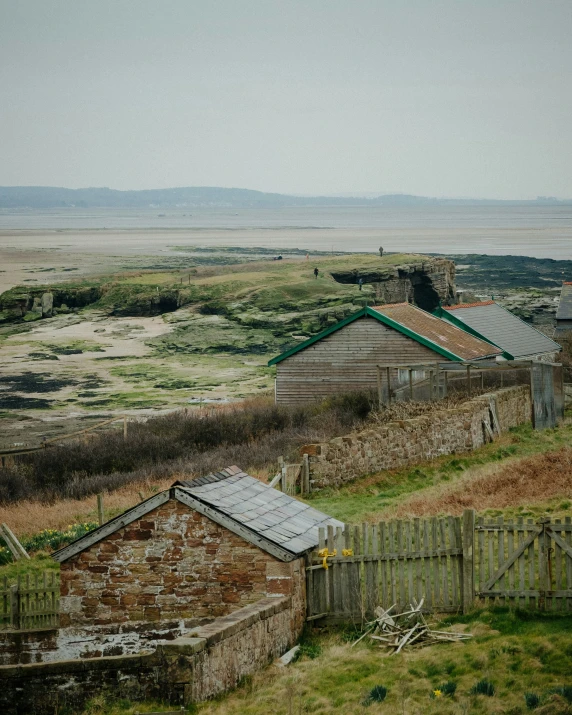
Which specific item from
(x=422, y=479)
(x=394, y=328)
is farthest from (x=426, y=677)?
(x=394, y=328)

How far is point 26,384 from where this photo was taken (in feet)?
184

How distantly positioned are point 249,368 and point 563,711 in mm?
50483

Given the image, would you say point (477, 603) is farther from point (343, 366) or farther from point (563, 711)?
point (343, 366)

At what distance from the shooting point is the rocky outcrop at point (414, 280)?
85.6 m

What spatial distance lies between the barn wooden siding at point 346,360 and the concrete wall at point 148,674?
76.1ft

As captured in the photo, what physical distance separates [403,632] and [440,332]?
78.2 feet

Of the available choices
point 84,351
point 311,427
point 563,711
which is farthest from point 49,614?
point 84,351

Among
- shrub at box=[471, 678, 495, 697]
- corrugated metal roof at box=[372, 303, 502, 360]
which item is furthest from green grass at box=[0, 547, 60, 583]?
corrugated metal roof at box=[372, 303, 502, 360]

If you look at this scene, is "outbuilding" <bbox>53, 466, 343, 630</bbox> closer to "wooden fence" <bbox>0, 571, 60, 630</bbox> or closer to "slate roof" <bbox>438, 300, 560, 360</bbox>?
"wooden fence" <bbox>0, 571, 60, 630</bbox>

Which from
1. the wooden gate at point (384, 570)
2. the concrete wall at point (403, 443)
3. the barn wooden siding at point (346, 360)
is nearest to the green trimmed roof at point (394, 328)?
the barn wooden siding at point (346, 360)

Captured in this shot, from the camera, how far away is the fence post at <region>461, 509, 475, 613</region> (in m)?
13.1

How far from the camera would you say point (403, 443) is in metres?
25.1

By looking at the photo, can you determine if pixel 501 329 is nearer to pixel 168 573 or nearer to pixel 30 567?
pixel 30 567

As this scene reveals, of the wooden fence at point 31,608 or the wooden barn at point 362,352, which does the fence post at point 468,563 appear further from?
the wooden barn at point 362,352
